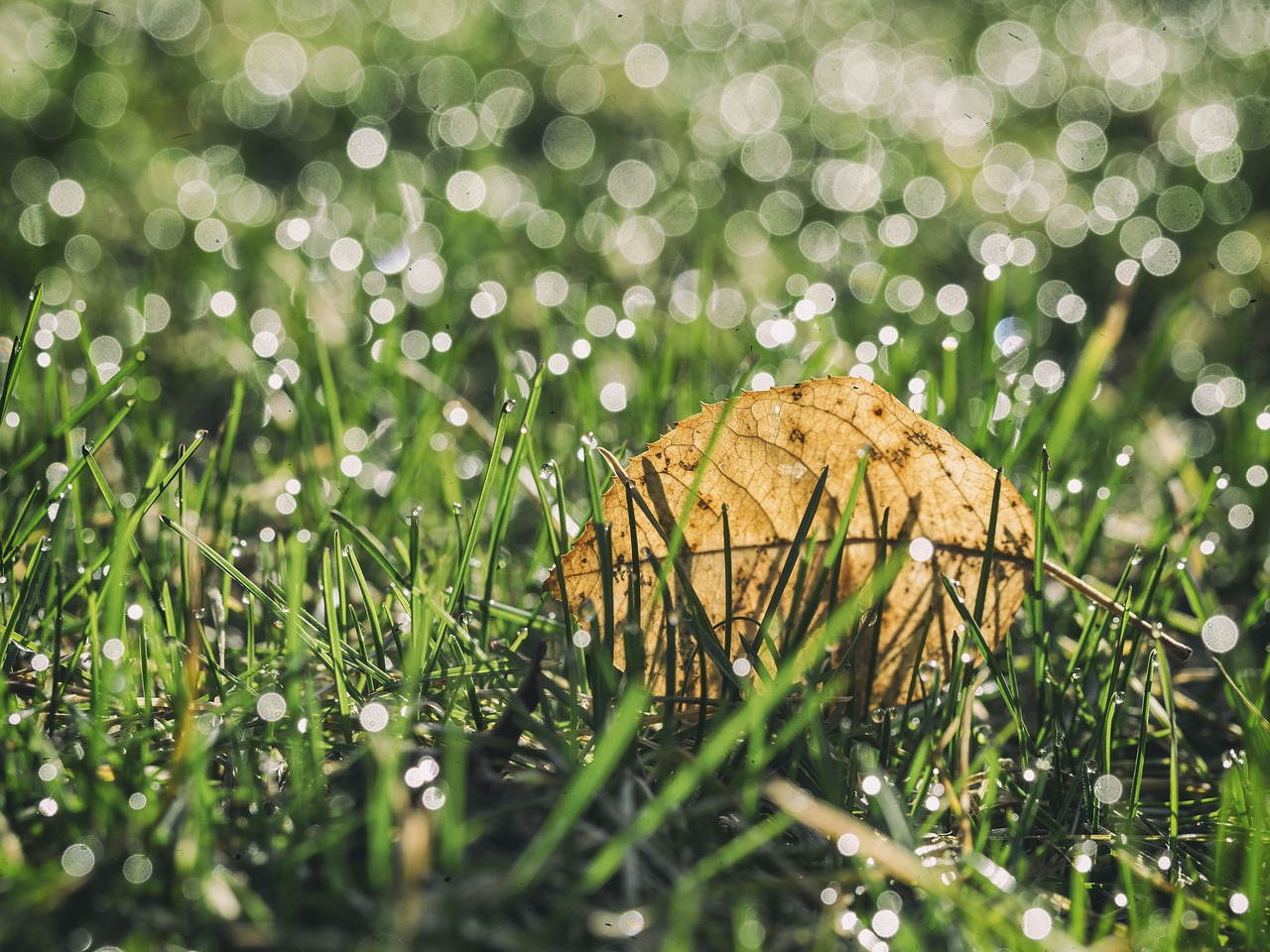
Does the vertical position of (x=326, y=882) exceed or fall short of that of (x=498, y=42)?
it falls short

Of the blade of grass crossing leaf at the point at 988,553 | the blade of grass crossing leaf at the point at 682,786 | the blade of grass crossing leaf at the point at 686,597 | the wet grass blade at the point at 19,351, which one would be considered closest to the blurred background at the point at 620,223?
the wet grass blade at the point at 19,351

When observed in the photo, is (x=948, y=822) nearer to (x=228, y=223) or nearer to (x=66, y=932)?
(x=66, y=932)

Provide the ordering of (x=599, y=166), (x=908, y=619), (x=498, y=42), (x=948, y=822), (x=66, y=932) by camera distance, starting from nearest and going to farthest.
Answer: (x=66, y=932)
(x=948, y=822)
(x=908, y=619)
(x=599, y=166)
(x=498, y=42)

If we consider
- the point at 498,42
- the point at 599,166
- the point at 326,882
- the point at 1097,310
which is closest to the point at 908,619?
the point at 326,882

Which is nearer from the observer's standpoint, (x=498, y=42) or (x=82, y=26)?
(x=82, y=26)

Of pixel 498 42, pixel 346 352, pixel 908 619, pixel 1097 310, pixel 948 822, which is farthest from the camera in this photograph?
pixel 498 42

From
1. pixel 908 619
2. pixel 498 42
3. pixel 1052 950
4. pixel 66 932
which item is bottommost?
pixel 66 932

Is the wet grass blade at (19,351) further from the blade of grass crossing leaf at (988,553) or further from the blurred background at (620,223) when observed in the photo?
the blade of grass crossing leaf at (988,553)

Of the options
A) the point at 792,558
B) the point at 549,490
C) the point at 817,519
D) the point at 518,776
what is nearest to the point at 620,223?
the point at 549,490
